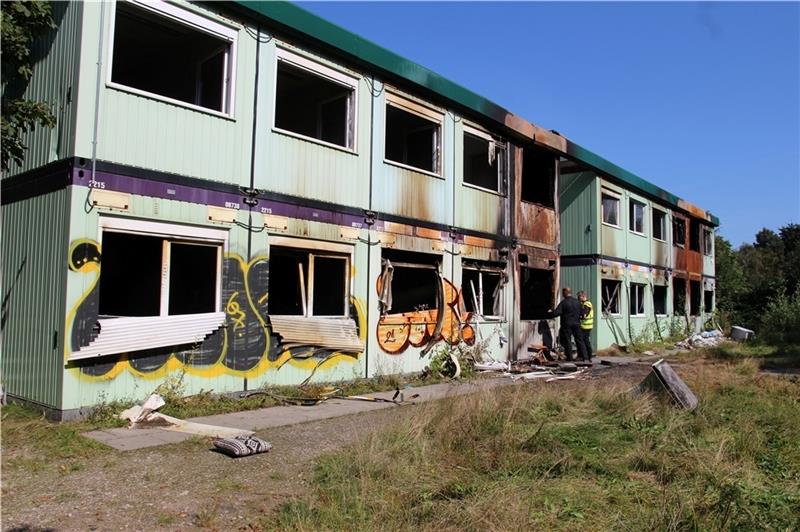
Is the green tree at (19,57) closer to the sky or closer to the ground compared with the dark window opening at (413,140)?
closer to the ground

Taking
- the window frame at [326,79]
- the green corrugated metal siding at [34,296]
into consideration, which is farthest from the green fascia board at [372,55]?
the green corrugated metal siding at [34,296]

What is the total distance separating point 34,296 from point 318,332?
4.19 m

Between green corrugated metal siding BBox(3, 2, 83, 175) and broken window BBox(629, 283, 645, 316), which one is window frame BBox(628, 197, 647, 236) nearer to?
broken window BBox(629, 283, 645, 316)

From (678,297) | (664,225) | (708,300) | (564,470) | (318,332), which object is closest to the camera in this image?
(564,470)

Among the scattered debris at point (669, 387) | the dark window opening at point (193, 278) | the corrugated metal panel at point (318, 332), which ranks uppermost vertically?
the dark window opening at point (193, 278)

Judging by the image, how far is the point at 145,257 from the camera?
8781mm

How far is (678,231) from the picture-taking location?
27.3 m

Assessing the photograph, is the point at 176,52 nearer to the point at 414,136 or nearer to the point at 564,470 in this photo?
the point at 414,136

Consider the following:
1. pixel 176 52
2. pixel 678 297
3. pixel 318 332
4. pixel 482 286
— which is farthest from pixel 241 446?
pixel 678 297

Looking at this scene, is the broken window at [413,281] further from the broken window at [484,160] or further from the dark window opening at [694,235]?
the dark window opening at [694,235]

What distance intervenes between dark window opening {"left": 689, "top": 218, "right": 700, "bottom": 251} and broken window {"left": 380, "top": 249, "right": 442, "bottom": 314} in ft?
67.3

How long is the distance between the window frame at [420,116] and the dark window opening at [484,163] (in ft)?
3.88

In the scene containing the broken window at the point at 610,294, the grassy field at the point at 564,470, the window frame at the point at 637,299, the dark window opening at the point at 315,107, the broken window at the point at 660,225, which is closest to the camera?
the grassy field at the point at 564,470

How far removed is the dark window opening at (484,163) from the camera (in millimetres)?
14773
